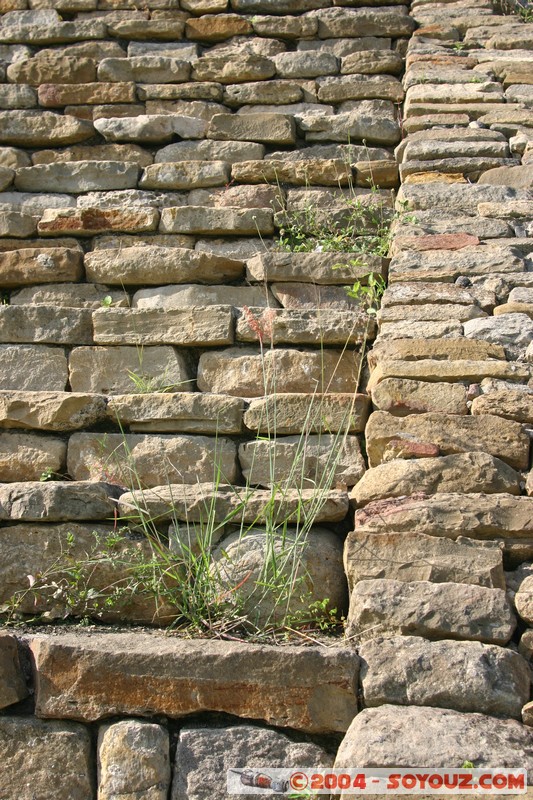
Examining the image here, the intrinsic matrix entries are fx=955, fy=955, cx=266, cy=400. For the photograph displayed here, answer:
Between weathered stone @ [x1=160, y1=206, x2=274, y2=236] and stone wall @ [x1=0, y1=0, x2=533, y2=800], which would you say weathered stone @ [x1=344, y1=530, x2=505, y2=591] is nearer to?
stone wall @ [x1=0, y1=0, x2=533, y2=800]

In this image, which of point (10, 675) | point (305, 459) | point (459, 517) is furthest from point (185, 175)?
point (10, 675)

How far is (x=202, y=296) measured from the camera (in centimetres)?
325

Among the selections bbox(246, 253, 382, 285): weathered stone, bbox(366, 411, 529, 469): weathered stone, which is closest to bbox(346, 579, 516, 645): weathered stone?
bbox(366, 411, 529, 469): weathered stone

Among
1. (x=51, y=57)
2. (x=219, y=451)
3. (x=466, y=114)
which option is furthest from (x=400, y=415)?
(x=51, y=57)

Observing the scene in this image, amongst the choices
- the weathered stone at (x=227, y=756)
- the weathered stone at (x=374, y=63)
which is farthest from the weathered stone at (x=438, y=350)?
the weathered stone at (x=374, y=63)

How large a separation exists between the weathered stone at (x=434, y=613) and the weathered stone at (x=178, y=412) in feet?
2.57

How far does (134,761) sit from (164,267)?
5.82ft

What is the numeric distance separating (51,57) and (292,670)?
3324 millimetres

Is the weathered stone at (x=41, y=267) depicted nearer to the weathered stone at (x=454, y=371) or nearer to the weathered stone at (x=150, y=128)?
the weathered stone at (x=150, y=128)

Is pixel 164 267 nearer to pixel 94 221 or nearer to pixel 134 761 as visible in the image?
pixel 94 221

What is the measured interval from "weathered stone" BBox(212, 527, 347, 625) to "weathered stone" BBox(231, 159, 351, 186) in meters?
1.80

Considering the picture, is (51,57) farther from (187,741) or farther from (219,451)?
(187,741)

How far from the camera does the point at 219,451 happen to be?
2693 millimetres

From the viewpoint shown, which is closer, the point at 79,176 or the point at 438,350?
the point at 438,350
